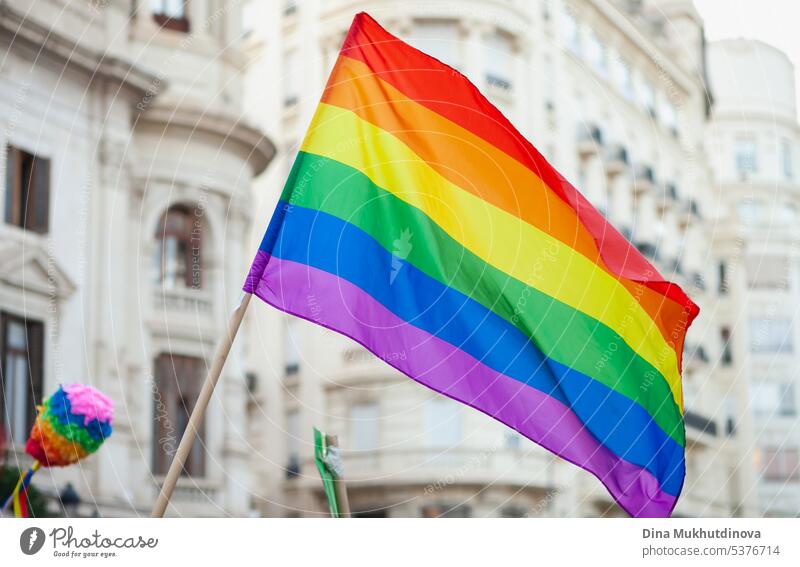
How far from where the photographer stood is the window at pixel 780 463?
149ft

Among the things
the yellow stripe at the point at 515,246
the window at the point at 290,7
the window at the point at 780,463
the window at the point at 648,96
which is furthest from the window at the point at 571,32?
the yellow stripe at the point at 515,246

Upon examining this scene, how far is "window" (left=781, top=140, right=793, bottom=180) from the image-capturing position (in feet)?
125

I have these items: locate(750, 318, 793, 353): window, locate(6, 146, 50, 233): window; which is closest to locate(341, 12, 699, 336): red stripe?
locate(6, 146, 50, 233): window

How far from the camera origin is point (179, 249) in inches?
1030

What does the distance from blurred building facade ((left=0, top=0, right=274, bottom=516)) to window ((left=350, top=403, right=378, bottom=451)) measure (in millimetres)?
5561

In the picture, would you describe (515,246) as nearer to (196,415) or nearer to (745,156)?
(196,415)

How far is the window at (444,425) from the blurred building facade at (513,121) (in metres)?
0.03

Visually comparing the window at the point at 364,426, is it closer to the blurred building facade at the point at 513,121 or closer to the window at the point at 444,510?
the blurred building facade at the point at 513,121

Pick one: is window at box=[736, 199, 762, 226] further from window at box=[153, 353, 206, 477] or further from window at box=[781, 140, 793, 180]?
window at box=[153, 353, 206, 477]

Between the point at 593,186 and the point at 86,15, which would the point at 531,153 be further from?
the point at 593,186

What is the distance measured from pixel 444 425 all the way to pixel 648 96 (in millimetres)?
12479

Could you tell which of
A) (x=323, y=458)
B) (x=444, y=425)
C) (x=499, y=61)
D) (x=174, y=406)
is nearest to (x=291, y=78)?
(x=499, y=61)
